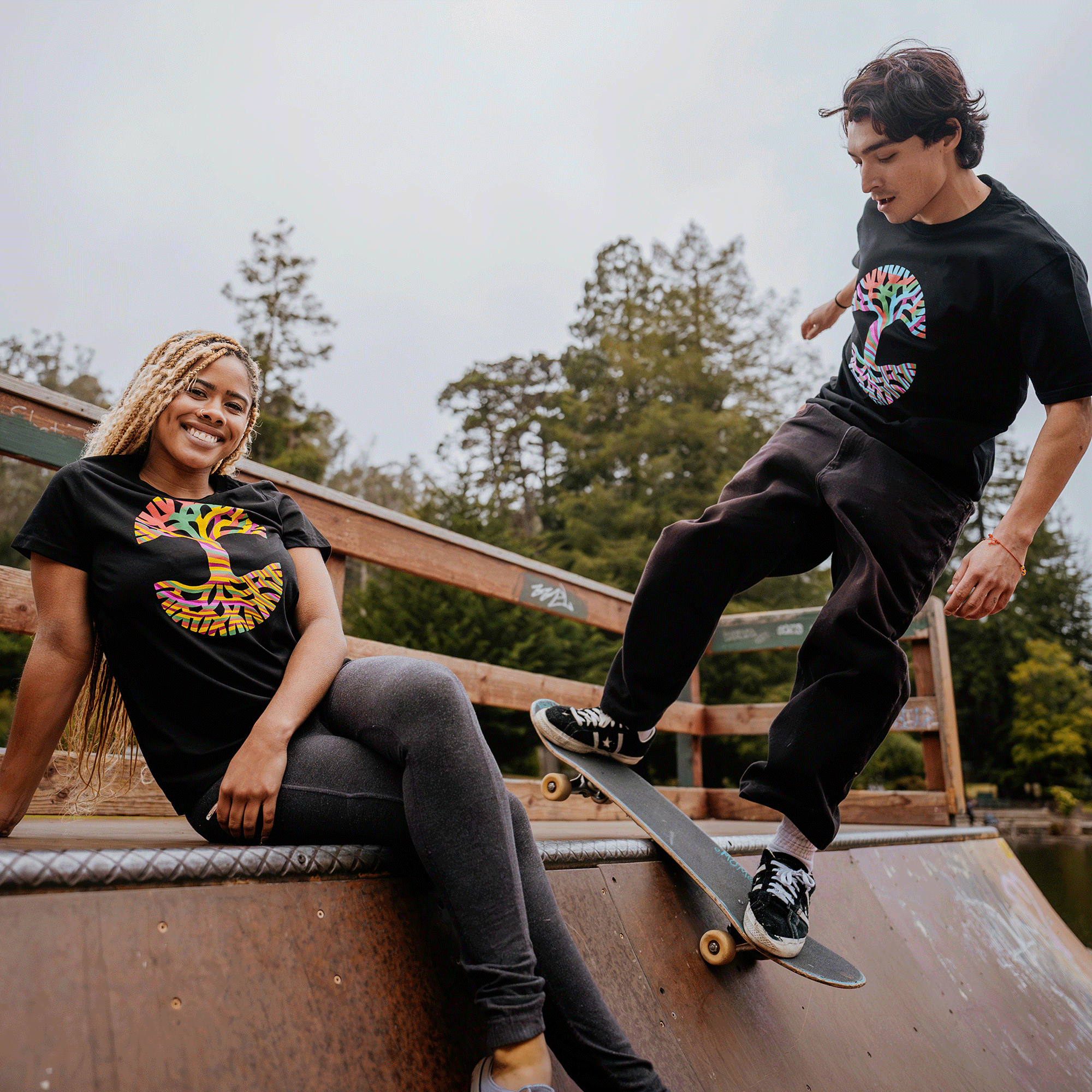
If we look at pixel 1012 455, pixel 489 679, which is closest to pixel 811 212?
pixel 1012 455

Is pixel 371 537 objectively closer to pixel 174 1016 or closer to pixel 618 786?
pixel 618 786

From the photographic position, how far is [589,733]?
70.3 inches

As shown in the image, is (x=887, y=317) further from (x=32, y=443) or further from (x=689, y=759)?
(x=689, y=759)

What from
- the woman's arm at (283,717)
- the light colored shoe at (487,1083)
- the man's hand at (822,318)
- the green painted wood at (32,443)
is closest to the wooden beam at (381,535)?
the green painted wood at (32,443)

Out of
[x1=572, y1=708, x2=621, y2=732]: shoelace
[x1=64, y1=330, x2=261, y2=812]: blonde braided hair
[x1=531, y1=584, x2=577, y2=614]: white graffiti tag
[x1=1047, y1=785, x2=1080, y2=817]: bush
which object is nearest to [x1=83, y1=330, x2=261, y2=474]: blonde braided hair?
[x1=64, y1=330, x2=261, y2=812]: blonde braided hair

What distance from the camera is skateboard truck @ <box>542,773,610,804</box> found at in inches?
69.7

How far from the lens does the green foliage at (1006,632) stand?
86.3 feet

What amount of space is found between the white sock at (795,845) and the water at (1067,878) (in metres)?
2.93

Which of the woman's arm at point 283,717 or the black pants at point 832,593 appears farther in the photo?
the black pants at point 832,593

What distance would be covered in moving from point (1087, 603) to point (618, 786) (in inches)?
1357

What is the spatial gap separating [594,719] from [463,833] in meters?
0.81

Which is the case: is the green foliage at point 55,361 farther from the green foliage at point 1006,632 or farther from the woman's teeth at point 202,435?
the green foliage at point 1006,632

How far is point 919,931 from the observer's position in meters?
2.05

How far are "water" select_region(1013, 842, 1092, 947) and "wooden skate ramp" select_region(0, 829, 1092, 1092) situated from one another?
2.60 metres
